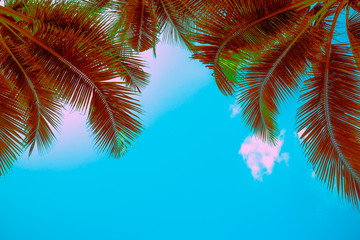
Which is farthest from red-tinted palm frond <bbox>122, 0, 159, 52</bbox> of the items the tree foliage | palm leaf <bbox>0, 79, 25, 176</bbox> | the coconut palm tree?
Result: palm leaf <bbox>0, 79, 25, 176</bbox>

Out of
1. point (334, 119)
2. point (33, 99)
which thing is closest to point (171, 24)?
point (33, 99)

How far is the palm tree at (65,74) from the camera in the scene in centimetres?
455

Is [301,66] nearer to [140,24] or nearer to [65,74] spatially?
[140,24]

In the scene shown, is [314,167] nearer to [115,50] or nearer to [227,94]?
[227,94]

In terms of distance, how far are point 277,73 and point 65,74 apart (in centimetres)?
347

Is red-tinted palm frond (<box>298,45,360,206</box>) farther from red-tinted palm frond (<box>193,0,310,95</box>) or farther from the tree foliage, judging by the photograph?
red-tinted palm frond (<box>193,0,310,95</box>)

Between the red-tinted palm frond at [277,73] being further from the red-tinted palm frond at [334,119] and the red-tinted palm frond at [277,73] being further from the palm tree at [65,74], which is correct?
the palm tree at [65,74]

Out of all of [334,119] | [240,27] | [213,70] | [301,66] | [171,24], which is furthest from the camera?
[171,24]

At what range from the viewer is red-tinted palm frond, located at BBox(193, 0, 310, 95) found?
13.4ft

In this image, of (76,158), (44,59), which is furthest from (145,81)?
(76,158)

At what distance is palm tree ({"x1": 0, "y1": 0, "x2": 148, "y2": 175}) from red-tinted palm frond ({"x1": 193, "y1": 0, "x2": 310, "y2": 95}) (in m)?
1.40

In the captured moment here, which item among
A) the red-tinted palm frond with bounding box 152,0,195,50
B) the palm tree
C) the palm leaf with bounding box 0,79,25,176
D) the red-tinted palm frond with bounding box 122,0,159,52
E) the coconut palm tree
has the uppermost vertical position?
the red-tinted palm frond with bounding box 152,0,195,50

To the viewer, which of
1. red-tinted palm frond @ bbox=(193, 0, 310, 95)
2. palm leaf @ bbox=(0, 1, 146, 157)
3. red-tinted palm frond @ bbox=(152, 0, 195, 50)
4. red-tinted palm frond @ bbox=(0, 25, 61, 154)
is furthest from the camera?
red-tinted palm frond @ bbox=(152, 0, 195, 50)

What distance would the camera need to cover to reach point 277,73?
5117mm
